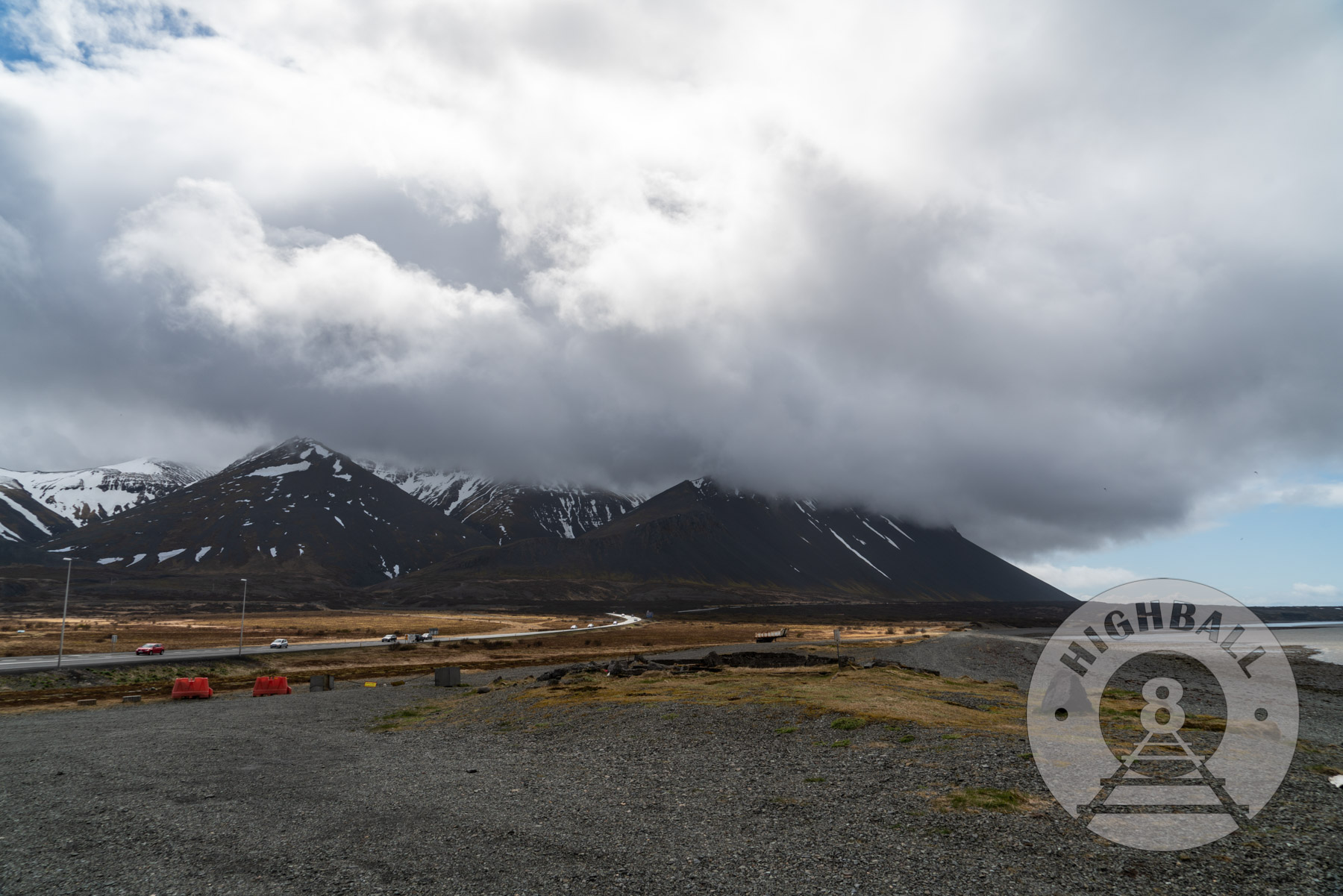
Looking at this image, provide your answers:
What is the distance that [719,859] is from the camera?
13688 millimetres

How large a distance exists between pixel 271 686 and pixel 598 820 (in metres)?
43.4

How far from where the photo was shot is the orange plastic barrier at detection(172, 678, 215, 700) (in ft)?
152

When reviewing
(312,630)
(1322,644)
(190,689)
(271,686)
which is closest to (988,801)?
(271,686)

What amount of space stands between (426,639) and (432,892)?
101377mm

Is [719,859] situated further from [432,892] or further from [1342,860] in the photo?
[1342,860]

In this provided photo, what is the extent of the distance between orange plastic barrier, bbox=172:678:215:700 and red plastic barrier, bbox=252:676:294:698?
114 inches

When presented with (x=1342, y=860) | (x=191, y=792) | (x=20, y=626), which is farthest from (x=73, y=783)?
(x=20, y=626)

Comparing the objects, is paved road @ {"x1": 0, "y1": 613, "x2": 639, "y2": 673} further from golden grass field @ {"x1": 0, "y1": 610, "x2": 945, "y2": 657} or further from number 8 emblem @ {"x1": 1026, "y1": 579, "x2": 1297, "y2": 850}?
number 8 emblem @ {"x1": 1026, "y1": 579, "x2": 1297, "y2": 850}

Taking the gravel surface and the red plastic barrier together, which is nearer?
the gravel surface

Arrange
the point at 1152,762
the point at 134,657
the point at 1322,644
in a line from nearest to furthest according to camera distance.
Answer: the point at 1152,762
the point at 134,657
the point at 1322,644

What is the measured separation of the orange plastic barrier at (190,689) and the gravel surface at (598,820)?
17.8 meters

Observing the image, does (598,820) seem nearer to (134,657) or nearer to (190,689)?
(190,689)

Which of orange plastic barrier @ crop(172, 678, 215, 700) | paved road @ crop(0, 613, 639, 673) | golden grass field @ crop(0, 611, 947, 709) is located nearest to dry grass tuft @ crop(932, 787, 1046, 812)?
orange plastic barrier @ crop(172, 678, 215, 700)

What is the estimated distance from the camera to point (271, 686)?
1969 inches
